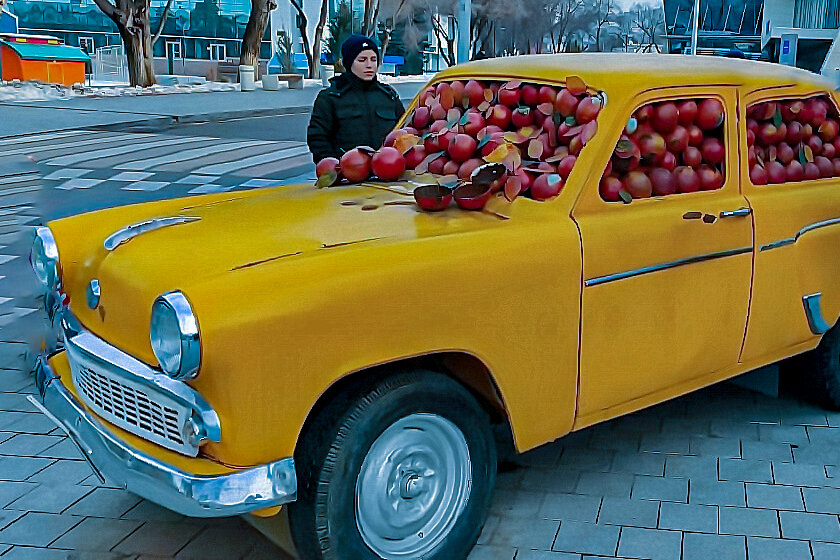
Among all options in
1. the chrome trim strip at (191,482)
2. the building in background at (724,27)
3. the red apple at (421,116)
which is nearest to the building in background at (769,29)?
the building in background at (724,27)

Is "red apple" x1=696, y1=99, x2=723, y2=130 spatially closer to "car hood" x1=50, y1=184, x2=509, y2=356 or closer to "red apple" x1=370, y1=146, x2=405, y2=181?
"car hood" x1=50, y1=184, x2=509, y2=356

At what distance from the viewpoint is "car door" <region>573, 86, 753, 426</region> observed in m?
3.49

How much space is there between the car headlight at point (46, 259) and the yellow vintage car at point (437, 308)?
11 millimetres

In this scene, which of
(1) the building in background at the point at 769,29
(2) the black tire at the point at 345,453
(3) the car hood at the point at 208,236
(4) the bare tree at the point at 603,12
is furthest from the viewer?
(4) the bare tree at the point at 603,12

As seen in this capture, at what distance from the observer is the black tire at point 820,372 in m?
4.57

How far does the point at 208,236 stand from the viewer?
3.31m

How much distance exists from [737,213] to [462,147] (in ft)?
3.75

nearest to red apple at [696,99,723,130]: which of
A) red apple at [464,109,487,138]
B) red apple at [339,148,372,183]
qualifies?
red apple at [464,109,487,138]

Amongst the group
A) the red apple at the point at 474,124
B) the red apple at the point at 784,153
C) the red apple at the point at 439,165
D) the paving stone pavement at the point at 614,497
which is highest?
the red apple at the point at 474,124

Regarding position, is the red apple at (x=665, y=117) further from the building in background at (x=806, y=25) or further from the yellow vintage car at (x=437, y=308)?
the building in background at (x=806, y=25)

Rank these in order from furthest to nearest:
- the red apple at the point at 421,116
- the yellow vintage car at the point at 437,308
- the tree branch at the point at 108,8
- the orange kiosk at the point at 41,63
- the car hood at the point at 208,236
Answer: the orange kiosk at the point at 41,63 → the tree branch at the point at 108,8 → the red apple at the point at 421,116 → the car hood at the point at 208,236 → the yellow vintage car at the point at 437,308

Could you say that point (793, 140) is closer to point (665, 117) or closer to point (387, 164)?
point (665, 117)

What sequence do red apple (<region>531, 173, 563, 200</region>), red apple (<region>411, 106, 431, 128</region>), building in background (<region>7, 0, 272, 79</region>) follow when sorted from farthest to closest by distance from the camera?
building in background (<region>7, 0, 272, 79</region>) < red apple (<region>411, 106, 431, 128</region>) < red apple (<region>531, 173, 563, 200</region>)

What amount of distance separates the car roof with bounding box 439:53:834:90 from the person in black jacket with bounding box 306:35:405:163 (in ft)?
3.81
